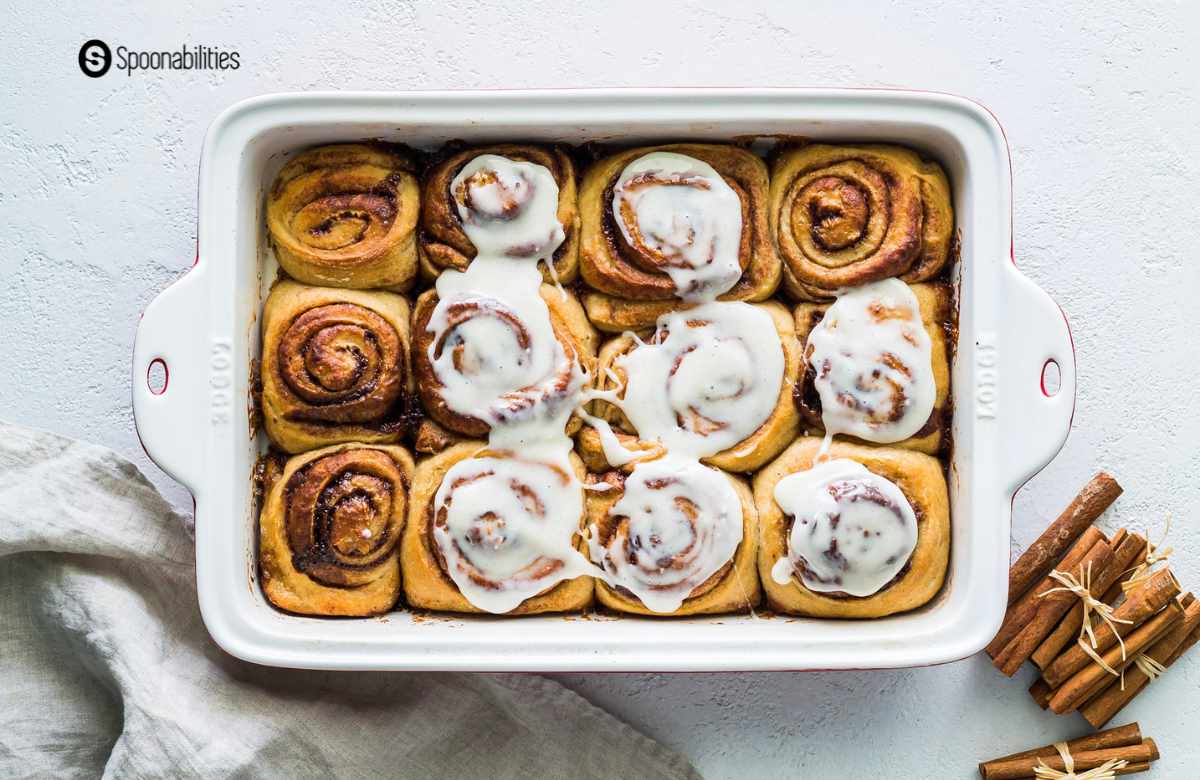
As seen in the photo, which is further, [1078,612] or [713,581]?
[1078,612]

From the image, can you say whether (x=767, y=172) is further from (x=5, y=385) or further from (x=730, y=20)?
(x=5, y=385)

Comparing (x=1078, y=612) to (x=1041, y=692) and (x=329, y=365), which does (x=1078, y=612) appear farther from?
(x=329, y=365)

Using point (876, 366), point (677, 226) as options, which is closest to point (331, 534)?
point (677, 226)

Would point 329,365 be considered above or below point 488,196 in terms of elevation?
below

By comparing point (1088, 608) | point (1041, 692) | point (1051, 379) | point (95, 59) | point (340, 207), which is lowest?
point (1041, 692)

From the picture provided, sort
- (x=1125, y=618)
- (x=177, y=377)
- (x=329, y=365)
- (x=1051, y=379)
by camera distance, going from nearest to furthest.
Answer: (x=177, y=377) < (x=329, y=365) < (x=1051, y=379) < (x=1125, y=618)

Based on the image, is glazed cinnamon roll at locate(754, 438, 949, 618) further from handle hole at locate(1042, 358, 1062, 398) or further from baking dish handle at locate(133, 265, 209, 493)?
baking dish handle at locate(133, 265, 209, 493)

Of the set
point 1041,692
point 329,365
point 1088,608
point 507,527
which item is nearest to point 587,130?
point 329,365

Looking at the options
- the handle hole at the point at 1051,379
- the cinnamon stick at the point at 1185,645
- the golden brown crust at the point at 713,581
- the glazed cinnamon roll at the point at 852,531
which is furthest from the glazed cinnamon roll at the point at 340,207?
the cinnamon stick at the point at 1185,645

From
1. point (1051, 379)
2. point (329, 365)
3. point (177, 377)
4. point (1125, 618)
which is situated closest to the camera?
point (177, 377)
